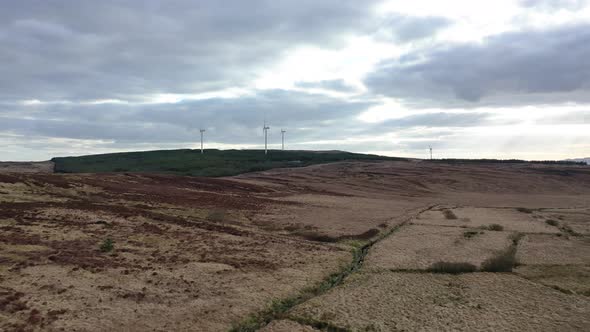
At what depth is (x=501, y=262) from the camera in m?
35.9

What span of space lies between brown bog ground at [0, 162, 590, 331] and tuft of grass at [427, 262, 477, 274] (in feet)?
2.36

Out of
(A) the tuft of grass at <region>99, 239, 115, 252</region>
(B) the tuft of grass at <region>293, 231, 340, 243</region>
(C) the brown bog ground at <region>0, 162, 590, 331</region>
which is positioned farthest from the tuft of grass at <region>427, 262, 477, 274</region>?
(A) the tuft of grass at <region>99, 239, 115, 252</region>

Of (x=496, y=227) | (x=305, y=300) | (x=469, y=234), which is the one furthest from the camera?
(x=496, y=227)

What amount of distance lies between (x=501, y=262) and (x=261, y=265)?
1850 cm

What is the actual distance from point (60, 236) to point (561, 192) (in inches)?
4765

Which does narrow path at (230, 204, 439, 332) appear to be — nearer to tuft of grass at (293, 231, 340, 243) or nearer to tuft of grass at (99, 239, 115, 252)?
tuft of grass at (293, 231, 340, 243)

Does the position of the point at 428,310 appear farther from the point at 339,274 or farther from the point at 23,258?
the point at 23,258

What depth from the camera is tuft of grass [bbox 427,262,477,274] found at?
110 ft

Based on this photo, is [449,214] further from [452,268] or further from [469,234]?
[452,268]

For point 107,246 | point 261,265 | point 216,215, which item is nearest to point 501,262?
point 261,265

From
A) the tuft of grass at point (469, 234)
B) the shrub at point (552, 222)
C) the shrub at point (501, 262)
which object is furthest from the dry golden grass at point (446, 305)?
the shrub at point (552, 222)

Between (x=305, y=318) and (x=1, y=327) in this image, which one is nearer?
(x=1, y=327)

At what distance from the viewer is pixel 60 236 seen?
35.3 metres

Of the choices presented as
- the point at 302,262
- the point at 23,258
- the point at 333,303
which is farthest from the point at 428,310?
the point at 23,258
